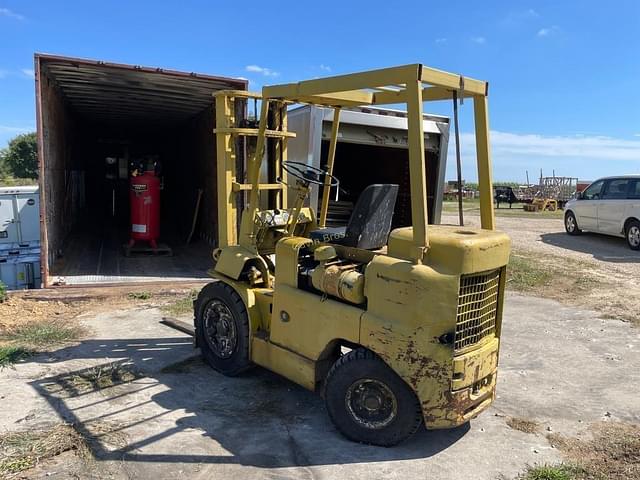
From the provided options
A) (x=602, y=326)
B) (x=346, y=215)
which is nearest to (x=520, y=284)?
(x=602, y=326)

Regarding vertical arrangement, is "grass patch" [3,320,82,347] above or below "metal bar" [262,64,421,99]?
below

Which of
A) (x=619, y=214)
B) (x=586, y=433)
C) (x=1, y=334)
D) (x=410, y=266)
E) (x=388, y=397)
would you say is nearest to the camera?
(x=410, y=266)

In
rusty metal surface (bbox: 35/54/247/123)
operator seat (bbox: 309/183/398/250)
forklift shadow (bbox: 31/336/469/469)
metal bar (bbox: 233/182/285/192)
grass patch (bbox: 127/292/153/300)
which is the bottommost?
forklift shadow (bbox: 31/336/469/469)

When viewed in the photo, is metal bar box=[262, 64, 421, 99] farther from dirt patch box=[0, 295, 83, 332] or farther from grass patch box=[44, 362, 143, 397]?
dirt patch box=[0, 295, 83, 332]

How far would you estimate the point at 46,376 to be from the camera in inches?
199

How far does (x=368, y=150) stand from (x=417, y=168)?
7594 mm

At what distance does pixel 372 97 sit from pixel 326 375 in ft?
8.73

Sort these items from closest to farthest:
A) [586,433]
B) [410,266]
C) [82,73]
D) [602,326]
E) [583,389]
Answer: [410,266] < [586,433] < [583,389] < [602,326] < [82,73]

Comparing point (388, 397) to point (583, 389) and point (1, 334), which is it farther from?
point (1, 334)

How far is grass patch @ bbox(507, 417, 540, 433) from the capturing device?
13.9 ft

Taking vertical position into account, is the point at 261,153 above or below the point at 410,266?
above

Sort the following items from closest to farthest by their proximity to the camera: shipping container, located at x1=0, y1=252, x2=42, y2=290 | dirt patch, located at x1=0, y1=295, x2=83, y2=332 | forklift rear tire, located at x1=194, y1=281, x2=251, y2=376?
forklift rear tire, located at x1=194, y1=281, x2=251, y2=376 < dirt patch, located at x1=0, y1=295, x2=83, y2=332 < shipping container, located at x1=0, y1=252, x2=42, y2=290

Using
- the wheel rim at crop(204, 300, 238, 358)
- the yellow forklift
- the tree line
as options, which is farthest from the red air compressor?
the tree line

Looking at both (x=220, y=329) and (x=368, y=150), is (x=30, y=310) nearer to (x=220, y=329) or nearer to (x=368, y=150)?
(x=220, y=329)
